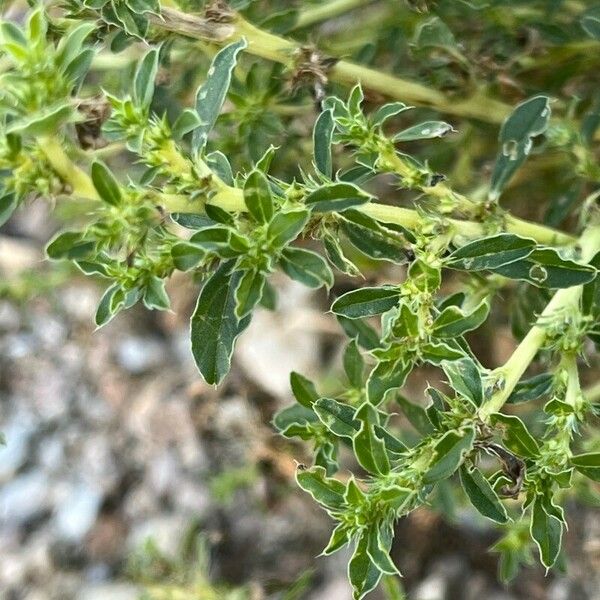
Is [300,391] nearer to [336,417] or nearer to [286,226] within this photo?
[336,417]

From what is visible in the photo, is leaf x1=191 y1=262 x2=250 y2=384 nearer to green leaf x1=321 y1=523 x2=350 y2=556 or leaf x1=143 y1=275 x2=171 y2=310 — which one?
leaf x1=143 y1=275 x2=171 y2=310

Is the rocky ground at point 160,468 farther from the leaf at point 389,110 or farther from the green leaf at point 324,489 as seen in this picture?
the leaf at point 389,110

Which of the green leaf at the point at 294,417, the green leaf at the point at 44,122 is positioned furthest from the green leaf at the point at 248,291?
the green leaf at the point at 294,417

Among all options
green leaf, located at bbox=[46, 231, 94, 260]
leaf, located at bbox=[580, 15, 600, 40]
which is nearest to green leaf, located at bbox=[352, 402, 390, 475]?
green leaf, located at bbox=[46, 231, 94, 260]

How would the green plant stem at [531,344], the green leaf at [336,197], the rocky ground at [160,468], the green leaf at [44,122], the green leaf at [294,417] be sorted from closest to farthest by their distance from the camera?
the green leaf at [44,122] → the green leaf at [336,197] → the green plant stem at [531,344] → the green leaf at [294,417] → the rocky ground at [160,468]

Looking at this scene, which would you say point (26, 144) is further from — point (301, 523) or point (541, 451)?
point (301, 523)
